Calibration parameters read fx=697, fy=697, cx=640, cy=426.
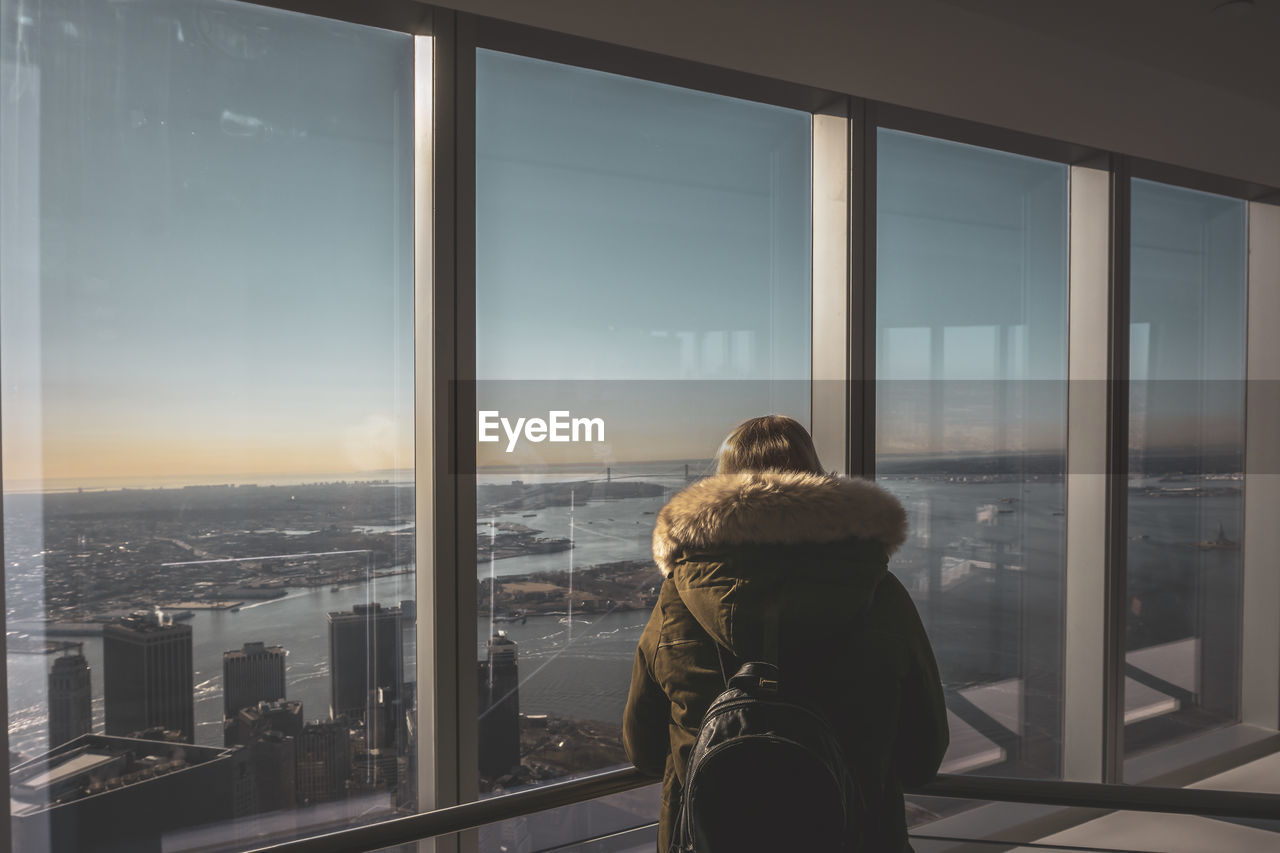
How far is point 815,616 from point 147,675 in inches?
65.2

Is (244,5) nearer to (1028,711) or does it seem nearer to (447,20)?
(447,20)

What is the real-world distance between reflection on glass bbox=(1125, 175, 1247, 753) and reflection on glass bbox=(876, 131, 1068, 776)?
43 centimetres

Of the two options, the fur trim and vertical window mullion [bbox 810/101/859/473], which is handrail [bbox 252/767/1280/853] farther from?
vertical window mullion [bbox 810/101/859/473]

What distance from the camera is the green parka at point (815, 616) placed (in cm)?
128

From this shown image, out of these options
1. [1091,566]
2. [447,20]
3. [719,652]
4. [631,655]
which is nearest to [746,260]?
[447,20]

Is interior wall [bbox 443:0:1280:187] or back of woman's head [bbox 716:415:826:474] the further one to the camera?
interior wall [bbox 443:0:1280:187]

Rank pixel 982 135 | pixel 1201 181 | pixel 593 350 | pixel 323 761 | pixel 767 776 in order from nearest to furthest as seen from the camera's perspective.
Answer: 1. pixel 767 776
2. pixel 323 761
3. pixel 593 350
4. pixel 982 135
5. pixel 1201 181

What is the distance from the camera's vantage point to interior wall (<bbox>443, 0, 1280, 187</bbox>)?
74.4 inches

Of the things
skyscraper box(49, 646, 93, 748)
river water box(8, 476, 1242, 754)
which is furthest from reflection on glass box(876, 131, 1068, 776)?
skyscraper box(49, 646, 93, 748)

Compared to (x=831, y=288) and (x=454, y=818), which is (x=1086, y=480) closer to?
(x=831, y=288)

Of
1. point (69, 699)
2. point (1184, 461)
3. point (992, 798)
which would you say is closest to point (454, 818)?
point (69, 699)

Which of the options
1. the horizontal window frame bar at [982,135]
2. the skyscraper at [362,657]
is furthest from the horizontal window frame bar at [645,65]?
the skyscraper at [362,657]
